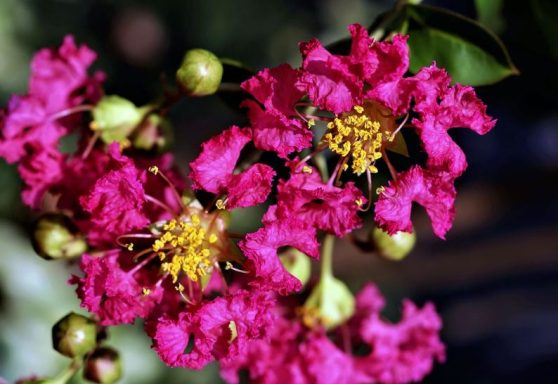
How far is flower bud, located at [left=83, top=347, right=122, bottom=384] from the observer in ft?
5.63

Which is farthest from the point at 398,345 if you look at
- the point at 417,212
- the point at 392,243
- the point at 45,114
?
the point at 45,114

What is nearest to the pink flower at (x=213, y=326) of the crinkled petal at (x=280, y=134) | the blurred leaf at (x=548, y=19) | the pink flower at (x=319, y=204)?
the pink flower at (x=319, y=204)

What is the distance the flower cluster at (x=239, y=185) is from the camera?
1.39 metres

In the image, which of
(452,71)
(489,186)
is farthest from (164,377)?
(452,71)

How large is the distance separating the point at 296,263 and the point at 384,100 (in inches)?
20.6

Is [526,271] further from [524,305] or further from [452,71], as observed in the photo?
[452,71]

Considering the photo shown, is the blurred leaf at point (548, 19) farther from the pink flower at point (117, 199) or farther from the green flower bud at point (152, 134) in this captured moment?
the pink flower at point (117, 199)

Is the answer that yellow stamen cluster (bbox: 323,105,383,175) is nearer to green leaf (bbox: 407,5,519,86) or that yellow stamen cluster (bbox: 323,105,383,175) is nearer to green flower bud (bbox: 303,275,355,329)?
green leaf (bbox: 407,5,519,86)

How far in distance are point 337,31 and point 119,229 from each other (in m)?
1.97

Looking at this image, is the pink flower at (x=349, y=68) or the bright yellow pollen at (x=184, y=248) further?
the bright yellow pollen at (x=184, y=248)

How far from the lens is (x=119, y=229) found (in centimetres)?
152

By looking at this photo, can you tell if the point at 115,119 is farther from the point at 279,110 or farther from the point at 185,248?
the point at 279,110

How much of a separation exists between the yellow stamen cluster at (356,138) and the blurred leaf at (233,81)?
0.21 meters

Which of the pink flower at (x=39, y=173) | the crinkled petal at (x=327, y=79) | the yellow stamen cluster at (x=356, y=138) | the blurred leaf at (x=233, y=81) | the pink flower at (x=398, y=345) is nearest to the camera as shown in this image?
the crinkled petal at (x=327, y=79)
